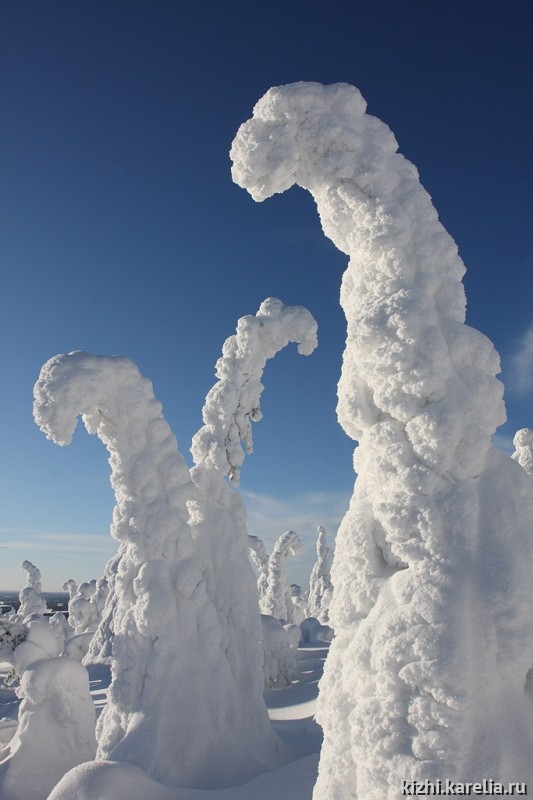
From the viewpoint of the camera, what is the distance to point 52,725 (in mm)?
7836

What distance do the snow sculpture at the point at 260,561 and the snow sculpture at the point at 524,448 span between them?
56.3 feet

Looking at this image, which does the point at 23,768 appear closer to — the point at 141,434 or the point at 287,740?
the point at 287,740

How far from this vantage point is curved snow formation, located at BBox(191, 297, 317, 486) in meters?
10.3

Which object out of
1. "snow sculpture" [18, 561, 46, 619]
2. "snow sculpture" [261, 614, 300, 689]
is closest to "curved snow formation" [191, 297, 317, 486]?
"snow sculpture" [261, 614, 300, 689]

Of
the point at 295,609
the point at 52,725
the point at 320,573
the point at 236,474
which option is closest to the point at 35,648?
the point at 52,725

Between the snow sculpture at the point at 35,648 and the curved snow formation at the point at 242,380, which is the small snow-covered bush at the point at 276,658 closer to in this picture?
the snow sculpture at the point at 35,648

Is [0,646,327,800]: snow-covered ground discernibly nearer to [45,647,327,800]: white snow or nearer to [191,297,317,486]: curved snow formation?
[45,647,327,800]: white snow

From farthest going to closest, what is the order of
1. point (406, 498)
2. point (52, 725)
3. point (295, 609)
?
point (295, 609)
point (52, 725)
point (406, 498)

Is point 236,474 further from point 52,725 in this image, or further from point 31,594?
point 31,594

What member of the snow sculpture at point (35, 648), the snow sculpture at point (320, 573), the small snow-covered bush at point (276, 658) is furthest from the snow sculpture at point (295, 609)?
the snow sculpture at point (35, 648)

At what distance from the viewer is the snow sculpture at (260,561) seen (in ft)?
85.4

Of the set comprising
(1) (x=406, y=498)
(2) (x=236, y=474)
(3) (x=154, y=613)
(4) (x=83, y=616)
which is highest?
(2) (x=236, y=474)

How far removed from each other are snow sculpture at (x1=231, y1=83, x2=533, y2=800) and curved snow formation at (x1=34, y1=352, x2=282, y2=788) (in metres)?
4.57

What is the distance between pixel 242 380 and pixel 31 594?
2553 centimetres
